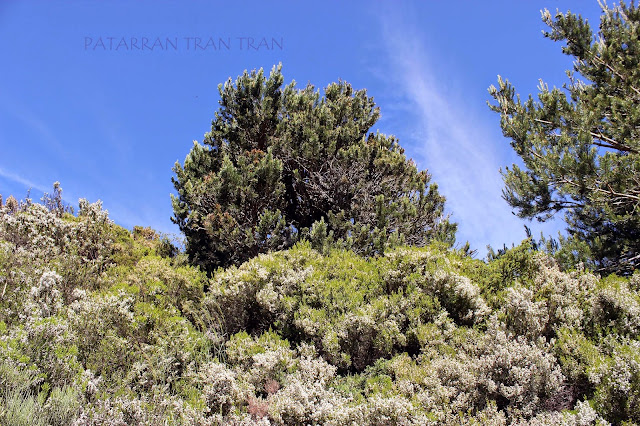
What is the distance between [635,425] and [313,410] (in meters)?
3.32

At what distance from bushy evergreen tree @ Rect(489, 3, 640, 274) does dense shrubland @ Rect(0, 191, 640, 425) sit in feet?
7.60

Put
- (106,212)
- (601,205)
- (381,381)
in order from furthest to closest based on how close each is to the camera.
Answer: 1. (106,212)
2. (601,205)
3. (381,381)

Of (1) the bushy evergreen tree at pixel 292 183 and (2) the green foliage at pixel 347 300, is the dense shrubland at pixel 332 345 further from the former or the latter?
(1) the bushy evergreen tree at pixel 292 183

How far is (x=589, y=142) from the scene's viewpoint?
→ 884cm

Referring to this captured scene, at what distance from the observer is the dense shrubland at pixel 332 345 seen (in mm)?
4637

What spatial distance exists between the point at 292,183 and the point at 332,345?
7924 millimetres

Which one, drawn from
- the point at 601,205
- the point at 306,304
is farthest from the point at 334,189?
the point at 601,205

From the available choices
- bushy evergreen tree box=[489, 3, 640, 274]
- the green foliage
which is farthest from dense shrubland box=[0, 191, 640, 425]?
bushy evergreen tree box=[489, 3, 640, 274]

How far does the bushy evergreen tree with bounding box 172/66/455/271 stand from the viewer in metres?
11.5

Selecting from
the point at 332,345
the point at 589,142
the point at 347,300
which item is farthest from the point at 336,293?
the point at 589,142

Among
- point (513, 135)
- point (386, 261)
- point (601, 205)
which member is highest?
point (513, 135)

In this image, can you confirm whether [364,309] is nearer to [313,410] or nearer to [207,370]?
[313,410]

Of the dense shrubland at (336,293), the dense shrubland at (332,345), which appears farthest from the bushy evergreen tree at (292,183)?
the dense shrubland at (332,345)

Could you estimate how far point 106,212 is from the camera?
1253cm
